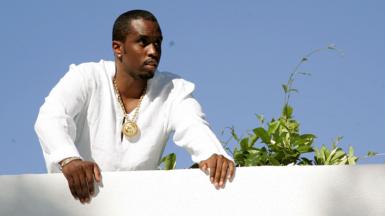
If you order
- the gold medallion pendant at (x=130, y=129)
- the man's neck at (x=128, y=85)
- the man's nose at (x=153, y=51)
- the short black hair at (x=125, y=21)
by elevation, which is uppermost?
the short black hair at (x=125, y=21)

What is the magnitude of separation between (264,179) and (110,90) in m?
0.93

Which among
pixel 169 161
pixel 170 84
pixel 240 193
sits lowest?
pixel 169 161

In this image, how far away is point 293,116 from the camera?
371cm

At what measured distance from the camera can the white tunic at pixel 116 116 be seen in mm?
3520

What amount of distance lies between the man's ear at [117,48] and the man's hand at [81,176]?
2.35ft

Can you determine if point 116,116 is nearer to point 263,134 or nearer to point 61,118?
point 61,118

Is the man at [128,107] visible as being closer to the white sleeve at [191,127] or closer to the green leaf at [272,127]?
the white sleeve at [191,127]

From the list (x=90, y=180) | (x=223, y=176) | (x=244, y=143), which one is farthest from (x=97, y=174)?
(x=244, y=143)

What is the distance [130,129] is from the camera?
366 cm

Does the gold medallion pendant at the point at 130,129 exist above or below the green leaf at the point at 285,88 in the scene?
below

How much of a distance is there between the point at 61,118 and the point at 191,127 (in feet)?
1.84

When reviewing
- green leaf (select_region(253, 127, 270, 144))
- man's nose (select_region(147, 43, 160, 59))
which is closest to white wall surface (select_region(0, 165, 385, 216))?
green leaf (select_region(253, 127, 270, 144))

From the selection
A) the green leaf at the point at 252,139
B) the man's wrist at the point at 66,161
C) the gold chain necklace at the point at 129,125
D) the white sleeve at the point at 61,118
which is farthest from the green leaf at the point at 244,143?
the man's wrist at the point at 66,161

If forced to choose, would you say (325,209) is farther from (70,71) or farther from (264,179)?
(70,71)
